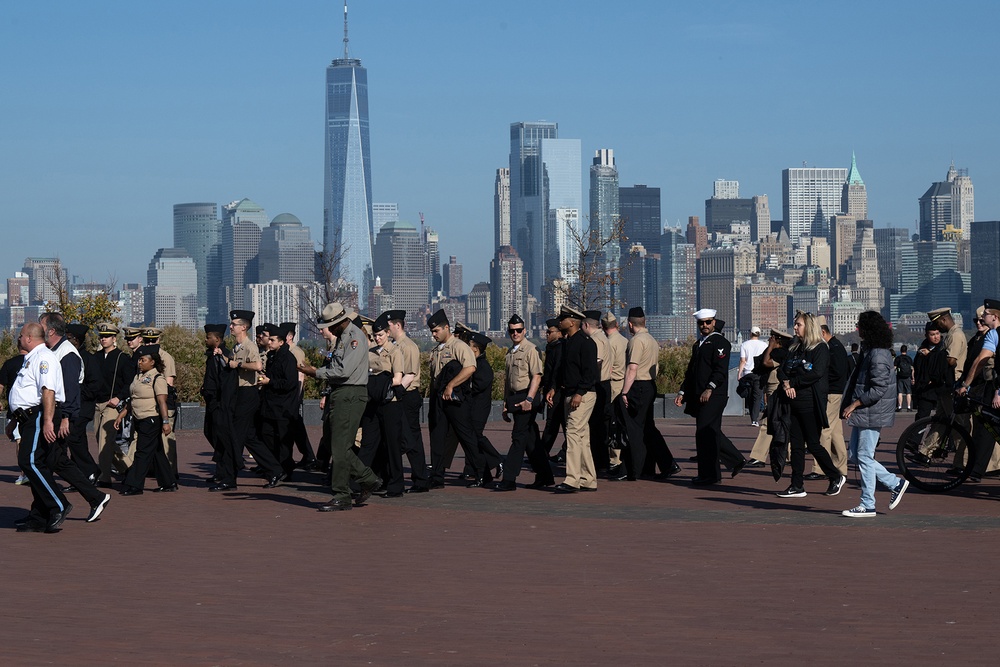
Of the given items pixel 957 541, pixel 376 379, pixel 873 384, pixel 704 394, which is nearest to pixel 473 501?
pixel 376 379

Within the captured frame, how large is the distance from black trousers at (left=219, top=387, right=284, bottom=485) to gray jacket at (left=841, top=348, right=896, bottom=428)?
5535mm

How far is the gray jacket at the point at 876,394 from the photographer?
37.3 ft

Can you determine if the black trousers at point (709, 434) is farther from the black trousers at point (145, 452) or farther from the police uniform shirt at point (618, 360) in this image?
the black trousers at point (145, 452)

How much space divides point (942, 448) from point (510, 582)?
587cm

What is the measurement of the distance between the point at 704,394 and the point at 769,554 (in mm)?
4160

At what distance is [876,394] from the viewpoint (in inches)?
447

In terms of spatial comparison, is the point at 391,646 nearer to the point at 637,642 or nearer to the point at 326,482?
the point at 637,642

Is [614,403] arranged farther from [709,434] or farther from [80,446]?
[80,446]

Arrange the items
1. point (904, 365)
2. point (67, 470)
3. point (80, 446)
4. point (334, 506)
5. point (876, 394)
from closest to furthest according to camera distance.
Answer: point (67, 470), point (876, 394), point (334, 506), point (80, 446), point (904, 365)

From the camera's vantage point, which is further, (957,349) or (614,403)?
(957,349)

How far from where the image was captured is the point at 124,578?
8586 mm

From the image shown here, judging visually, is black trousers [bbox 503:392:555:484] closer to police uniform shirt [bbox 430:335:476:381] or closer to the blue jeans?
police uniform shirt [bbox 430:335:476:381]

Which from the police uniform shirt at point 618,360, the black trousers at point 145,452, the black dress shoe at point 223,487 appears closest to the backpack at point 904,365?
the police uniform shirt at point 618,360

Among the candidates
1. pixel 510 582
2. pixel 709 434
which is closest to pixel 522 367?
pixel 709 434
